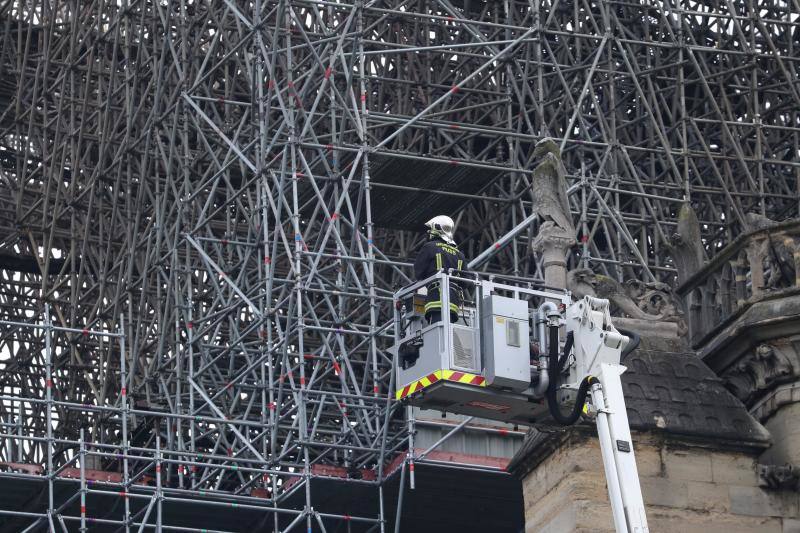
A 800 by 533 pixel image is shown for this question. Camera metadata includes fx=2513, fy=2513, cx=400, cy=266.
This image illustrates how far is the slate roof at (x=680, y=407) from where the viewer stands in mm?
21281

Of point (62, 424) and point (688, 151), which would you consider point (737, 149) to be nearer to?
point (688, 151)

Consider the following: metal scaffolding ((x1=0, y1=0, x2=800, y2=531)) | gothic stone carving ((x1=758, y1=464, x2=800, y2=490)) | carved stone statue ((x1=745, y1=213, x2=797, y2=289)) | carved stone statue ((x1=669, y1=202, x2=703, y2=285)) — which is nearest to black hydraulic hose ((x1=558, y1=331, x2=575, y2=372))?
gothic stone carving ((x1=758, y1=464, x2=800, y2=490))

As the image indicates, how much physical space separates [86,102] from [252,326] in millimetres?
11956

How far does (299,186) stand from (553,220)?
15.0m

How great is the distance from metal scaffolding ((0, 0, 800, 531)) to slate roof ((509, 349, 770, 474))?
10719mm

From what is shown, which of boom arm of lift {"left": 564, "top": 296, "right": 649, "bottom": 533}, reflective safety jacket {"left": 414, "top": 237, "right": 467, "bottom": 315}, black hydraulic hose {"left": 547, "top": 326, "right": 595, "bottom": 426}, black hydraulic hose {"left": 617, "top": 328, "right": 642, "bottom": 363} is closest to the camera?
boom arm of lift {"left": 564, "top": 296, "right": 649, "bottom": 533}

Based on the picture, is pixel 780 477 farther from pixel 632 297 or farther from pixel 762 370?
pixel 632 297

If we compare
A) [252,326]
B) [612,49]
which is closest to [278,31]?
[252,326]

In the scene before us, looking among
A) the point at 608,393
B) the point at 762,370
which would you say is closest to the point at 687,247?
the point at 762,370

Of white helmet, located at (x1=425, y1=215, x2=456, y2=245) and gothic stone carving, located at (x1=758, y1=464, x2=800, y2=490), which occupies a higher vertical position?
white helmet, located at (x1=425, y1=215, x2=456, y2=245)

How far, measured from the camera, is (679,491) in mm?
21094

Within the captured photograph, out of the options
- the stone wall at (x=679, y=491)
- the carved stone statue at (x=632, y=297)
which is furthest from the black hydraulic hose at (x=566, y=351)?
the carved stone statue at (x=632, y=297)

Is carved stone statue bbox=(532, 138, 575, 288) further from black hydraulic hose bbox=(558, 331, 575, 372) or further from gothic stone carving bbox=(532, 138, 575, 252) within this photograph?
black hydraulic hose bbox=(558, 331, 575, 372)

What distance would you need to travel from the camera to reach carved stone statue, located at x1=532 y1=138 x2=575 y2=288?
73.0ft
